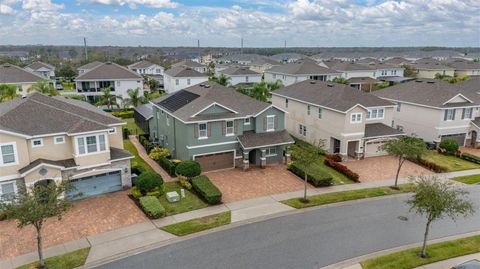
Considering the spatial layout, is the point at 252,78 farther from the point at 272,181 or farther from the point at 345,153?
the point at 272,181

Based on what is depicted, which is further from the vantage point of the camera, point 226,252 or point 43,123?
point 43,123

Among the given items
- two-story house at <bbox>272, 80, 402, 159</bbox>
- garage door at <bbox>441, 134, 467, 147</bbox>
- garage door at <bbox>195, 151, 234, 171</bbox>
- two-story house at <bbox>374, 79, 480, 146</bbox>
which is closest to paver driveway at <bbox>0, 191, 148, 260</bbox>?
garage door at <bbox>195, 151, 234, 171</bbox>

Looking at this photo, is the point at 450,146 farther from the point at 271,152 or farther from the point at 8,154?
the point at 8,154

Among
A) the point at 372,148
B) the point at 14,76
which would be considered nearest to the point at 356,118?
the point at 372,148

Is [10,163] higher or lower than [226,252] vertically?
higher

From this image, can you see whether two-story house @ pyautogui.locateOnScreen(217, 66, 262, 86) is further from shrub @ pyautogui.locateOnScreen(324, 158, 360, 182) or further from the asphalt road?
the asphalt road

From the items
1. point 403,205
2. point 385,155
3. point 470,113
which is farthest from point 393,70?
point 403,205
